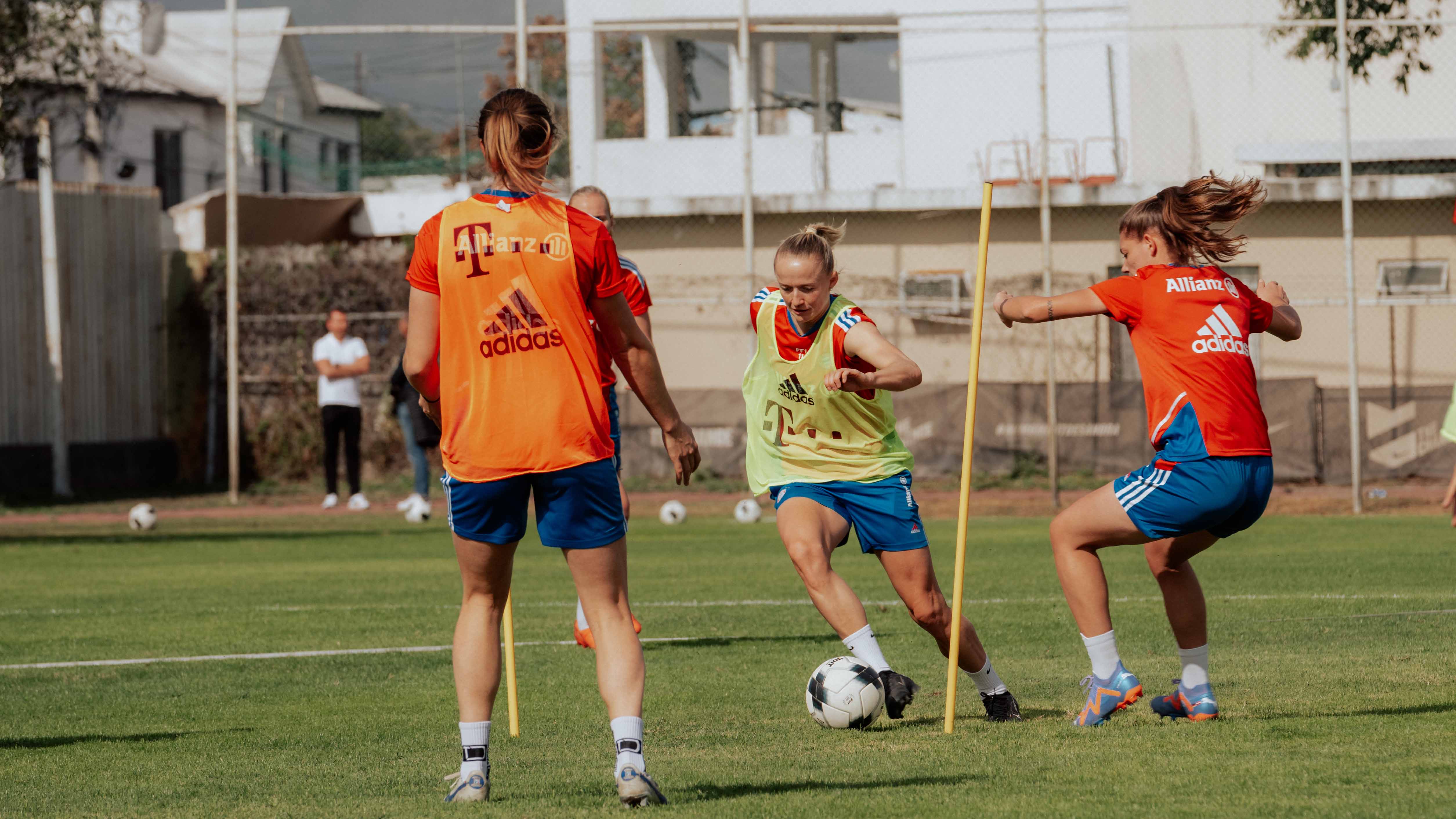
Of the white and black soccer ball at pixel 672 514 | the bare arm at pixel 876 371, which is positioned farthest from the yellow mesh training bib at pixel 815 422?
the white and black soccer ball at pixel 672 514

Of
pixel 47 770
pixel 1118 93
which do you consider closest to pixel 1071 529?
pixel 47 770

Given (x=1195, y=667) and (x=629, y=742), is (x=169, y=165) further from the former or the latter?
(x=629, y=742)

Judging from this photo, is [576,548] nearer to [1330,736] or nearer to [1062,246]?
[1330,736]

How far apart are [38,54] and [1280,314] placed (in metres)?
15.3

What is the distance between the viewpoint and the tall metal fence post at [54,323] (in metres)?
21.4

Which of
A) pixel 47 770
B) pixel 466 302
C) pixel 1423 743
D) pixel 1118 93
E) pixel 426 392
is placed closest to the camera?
pixel 466 302

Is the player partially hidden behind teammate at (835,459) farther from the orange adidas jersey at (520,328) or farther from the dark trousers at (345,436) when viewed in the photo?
the dark trousers at (345,436)

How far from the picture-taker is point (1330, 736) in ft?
17.8

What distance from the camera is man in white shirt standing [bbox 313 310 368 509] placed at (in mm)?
19016

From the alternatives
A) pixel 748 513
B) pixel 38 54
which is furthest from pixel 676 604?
pixel 38 54

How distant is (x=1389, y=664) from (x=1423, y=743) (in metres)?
1.84

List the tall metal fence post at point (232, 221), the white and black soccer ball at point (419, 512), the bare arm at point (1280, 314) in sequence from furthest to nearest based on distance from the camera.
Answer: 1. the tall metal fence post at point (232, 221)
2. the white and black soccer ball at point (419, 512)
3. the bare arm at point (1280, 314)

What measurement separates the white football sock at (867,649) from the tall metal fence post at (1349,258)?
481 inches

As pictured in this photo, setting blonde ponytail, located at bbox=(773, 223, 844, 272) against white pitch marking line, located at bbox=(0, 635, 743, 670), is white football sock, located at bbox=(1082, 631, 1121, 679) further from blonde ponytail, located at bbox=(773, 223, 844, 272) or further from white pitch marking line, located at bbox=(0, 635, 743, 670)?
white pitch marking line, located at bbox=(0, 635, 743, 670)
